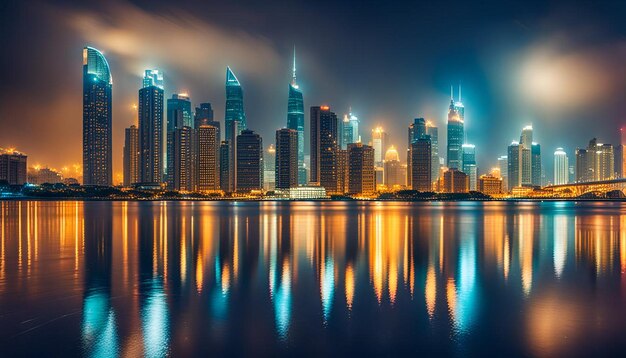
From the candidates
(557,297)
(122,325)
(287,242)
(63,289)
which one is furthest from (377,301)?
(287,242)

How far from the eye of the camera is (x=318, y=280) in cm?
2158

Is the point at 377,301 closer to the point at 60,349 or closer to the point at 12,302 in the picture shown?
the point at 60,349

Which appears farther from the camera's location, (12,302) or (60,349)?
(12,302)

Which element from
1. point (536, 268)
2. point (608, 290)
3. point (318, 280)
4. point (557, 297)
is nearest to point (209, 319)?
point (318, 280)

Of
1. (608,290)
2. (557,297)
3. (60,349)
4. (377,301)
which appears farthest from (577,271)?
(60,349)

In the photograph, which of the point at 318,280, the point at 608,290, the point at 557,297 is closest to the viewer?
the point at 557,297

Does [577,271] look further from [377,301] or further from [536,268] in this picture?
[377,301]

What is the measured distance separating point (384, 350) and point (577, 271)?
689 inches

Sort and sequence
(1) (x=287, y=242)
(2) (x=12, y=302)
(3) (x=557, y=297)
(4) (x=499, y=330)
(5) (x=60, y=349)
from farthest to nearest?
(1) (x=287, y=242)
(3) (x=557, y=297)
(2) (x=12, y=302)
(4) (x=499, y=330)
(5) (x=60, y=349)

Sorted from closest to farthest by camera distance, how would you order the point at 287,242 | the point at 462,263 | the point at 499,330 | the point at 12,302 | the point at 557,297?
the point at 499,330
the point at 12,302
the point at 557,297
the point at 462,263
the point at 287,242

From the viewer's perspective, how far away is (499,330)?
46.2ft

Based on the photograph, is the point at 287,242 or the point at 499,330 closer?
the point at 499,330

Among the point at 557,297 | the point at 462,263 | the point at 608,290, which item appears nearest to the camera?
the point at 557,297

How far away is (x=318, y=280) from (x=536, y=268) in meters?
12.4
